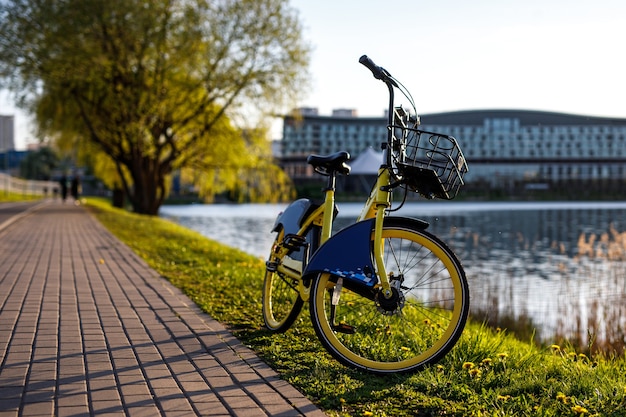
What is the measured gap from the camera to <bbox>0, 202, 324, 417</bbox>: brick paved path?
3.79 meters

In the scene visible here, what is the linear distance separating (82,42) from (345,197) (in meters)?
35.7

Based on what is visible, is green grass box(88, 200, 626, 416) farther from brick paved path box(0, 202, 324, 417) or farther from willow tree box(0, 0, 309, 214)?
willow tree box(0, 0, 309, 214)

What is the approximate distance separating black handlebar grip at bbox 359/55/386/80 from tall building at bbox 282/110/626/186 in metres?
90.3

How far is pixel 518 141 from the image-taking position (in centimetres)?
12175

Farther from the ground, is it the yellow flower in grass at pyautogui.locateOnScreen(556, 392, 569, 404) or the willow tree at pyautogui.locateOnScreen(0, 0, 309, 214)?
the willow tree at pyautogui.locateOnScreen(0, 0, 309, 214)

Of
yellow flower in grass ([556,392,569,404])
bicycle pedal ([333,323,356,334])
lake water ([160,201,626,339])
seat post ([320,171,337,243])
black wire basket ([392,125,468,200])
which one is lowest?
lake water ([160,201,626,339])

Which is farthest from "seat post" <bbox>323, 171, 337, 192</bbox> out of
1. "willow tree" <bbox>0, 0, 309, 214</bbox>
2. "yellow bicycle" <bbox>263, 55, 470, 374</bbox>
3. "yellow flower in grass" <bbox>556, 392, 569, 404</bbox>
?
"willow tree" <bbox>0, 0, 309, 214</bbox>

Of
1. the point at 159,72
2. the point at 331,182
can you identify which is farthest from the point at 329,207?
the point at 159,72

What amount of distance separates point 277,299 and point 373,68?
240cm

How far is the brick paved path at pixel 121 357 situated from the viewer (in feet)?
12.5

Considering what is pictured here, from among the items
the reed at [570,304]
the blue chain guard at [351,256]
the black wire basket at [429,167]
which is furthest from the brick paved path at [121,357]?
the reed at [570,304]

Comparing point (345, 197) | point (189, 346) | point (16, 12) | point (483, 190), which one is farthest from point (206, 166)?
point (483, 190)

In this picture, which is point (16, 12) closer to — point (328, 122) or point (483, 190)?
point (483, 190)

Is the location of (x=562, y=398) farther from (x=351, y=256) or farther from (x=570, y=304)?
(x=570, y=304)
